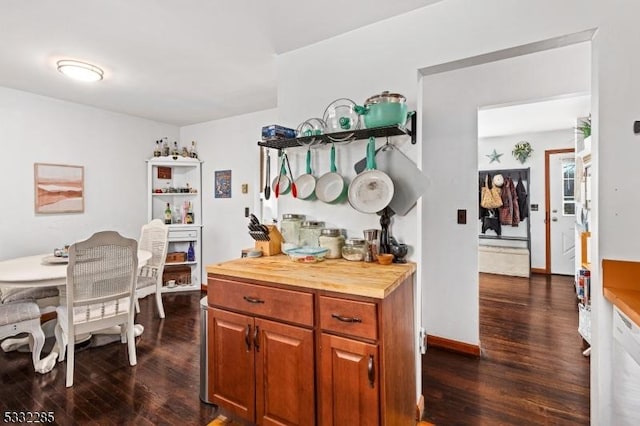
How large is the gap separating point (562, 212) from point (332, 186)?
5152 millimetres

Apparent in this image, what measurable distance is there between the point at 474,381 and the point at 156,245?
10.7 feet

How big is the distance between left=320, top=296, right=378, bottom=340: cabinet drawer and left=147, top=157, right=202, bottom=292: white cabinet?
3520 mm

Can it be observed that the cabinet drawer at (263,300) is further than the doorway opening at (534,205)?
No

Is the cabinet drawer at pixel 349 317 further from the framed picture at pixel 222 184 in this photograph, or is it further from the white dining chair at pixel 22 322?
the framed picture at pixel 222 184

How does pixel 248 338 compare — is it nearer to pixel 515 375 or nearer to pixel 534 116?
pixel 515 375

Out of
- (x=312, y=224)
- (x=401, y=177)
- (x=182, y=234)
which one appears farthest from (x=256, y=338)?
(x=182, y=234)

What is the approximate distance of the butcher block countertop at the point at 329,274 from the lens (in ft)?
4.38

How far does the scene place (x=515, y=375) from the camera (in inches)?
87.2

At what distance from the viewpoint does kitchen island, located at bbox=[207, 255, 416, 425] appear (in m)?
1.30

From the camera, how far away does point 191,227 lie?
444 centimetres

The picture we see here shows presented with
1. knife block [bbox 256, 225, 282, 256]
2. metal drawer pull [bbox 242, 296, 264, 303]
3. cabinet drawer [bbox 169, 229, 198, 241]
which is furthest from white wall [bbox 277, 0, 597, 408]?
cabinet drawer [bbox 169, 229, 198, 241]

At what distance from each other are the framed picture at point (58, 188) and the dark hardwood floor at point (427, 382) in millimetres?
1565

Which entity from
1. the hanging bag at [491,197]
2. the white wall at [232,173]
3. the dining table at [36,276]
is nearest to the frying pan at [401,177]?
the dining table at [36,276]

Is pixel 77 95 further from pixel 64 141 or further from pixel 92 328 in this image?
pixel 92 328
